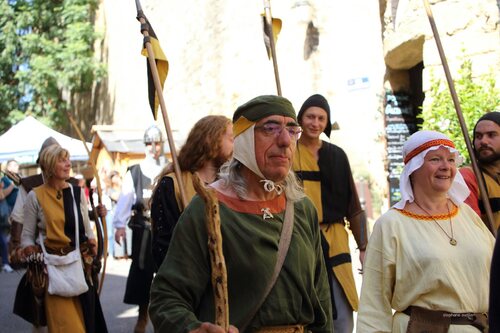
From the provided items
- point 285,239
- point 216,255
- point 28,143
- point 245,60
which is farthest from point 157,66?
point 245,60

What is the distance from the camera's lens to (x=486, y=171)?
5367 millimetres

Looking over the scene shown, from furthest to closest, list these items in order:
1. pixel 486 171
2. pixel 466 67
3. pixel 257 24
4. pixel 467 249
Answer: pixel 257 24 → pixel 466 67 → pixel 486 171 → pixel 467 249

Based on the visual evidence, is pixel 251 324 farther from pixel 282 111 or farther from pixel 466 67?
pixel 466 67

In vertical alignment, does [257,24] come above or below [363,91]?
above

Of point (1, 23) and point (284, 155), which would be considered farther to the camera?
point (1, 23)

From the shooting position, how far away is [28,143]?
1684cm

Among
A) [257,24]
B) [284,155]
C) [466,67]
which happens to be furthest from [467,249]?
[257,24]

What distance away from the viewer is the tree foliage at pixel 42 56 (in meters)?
29.7

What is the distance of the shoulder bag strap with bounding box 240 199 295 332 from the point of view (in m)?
2.98

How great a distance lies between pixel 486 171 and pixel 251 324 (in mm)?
2877

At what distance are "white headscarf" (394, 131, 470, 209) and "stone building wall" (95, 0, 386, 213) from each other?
14925 millimetres

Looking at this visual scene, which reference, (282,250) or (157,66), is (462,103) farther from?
(282,250)

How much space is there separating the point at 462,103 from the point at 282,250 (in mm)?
6359

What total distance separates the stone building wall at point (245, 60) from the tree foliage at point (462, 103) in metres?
9.55
